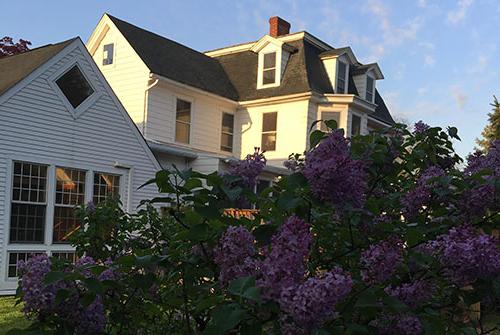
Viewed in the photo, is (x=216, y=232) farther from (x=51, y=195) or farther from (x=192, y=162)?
(x=192, y=162)

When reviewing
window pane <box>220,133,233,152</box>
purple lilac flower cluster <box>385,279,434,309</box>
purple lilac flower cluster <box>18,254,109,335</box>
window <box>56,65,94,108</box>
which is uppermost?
window <box>56,65,94,108</box>

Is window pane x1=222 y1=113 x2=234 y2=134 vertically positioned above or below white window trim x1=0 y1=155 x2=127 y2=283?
above

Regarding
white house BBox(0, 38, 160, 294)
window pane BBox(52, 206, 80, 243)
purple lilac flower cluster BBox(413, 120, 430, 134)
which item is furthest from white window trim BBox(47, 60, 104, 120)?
purple lilac flower cluster BBox(413, 120, 430, 134)

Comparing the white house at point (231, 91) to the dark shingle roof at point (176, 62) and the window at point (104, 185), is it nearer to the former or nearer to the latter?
the dark shingle roof at point (176, 62)

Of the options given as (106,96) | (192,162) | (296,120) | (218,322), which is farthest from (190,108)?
(218,322)

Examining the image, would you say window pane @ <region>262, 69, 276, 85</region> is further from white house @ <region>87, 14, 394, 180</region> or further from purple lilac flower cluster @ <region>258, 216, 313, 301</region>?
purple lilac flower cluster @ <region>258, 216, 313, 301</region>

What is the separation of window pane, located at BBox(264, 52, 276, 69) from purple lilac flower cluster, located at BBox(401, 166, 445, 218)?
53.2ft

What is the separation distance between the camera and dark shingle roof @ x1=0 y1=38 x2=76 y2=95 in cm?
1013

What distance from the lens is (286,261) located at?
121cm

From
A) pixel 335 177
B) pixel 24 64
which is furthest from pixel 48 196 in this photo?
pixel 335 177

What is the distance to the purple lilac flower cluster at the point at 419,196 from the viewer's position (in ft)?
6.47

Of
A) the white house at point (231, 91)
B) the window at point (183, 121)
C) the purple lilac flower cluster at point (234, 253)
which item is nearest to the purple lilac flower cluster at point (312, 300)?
the purple lilac flower cluster at point (234, 253)

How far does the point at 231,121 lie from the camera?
58.8 feet

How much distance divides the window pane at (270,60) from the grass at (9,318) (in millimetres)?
11863
